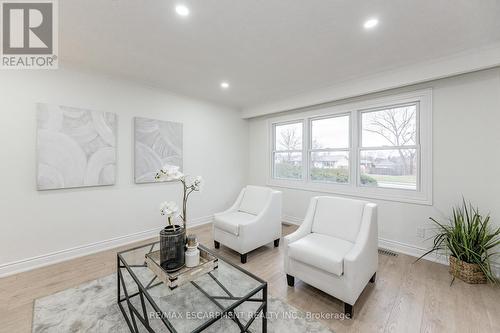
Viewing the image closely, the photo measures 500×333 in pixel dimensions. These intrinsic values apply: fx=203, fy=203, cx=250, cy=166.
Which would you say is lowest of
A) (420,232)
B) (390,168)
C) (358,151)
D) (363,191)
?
(420,232)

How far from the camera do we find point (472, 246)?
2111 mm

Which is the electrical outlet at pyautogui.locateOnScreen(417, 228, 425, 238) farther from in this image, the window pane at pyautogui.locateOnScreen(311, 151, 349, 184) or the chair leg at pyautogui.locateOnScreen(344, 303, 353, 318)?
the chair leg at pyautogui.locateOnScreen(344, 303, 353, 318)

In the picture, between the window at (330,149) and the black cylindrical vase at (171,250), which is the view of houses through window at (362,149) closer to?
the window at (330,149)

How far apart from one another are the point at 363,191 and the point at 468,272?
140 cm

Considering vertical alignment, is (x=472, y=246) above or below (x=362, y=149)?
below

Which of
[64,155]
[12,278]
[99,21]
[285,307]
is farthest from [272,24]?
[12,278]

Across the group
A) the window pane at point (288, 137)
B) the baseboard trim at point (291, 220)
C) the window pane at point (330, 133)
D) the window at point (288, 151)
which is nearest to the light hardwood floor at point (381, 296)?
the baseboard trim at point (291, 220)

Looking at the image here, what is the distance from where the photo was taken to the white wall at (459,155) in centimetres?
225

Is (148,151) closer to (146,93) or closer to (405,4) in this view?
(146,93)

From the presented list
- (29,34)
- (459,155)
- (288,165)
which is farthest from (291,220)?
(29,34)

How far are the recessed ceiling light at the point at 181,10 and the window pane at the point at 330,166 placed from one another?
9.79 ft

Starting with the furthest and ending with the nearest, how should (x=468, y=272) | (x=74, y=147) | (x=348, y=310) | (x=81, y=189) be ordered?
1. (x=81, y=189)
2. (x=74, y=147)
3. (x=468, y=272)
4. (x=348, y=310)

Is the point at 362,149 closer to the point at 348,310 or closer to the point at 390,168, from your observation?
the point at 390,168

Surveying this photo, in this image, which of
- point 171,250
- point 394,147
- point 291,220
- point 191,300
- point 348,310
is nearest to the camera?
point 171,250
